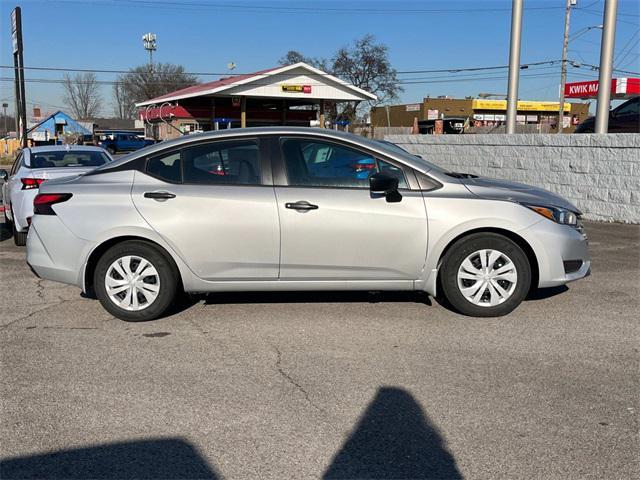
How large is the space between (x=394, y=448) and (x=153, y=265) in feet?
9.83

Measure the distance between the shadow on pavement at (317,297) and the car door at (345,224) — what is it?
769mm

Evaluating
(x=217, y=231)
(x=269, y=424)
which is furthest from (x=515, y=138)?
(x=269, y=424)

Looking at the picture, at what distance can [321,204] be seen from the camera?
5.57m

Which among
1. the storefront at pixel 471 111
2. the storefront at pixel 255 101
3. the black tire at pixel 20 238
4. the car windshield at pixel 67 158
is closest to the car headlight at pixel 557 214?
the car windshield at pixel 67 158

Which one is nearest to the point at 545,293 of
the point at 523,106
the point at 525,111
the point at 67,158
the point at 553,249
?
the point at 553,249

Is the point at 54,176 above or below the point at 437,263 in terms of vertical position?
above

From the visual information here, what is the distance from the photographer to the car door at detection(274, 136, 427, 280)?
18.2ft

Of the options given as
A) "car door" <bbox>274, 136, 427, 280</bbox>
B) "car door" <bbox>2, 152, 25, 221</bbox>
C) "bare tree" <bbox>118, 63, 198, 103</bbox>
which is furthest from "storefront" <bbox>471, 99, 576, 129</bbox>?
"car door" <bbox>274, 136, 427, 280</bbox>

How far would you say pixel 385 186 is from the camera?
5449mm

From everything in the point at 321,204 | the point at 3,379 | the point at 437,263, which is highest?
the point at 321,204

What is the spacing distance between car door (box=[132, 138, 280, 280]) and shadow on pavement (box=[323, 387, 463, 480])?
6.66 feet

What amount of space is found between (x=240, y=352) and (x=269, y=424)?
1261 millimetres

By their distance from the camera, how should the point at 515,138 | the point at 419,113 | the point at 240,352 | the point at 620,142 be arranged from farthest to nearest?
the point at 419,113 → the point at 515,138 → the point at 620,142 → the point at 240,352

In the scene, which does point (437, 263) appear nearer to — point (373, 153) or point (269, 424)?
point (373, 153)
